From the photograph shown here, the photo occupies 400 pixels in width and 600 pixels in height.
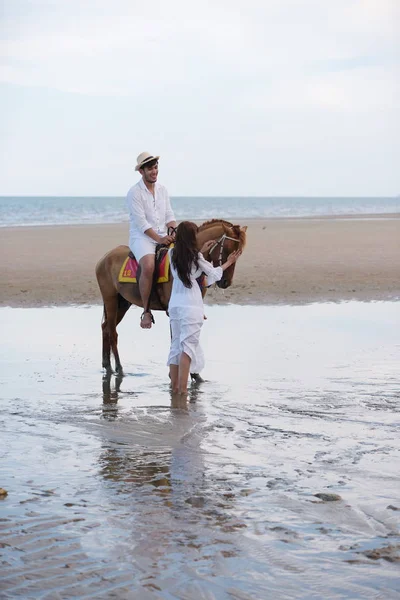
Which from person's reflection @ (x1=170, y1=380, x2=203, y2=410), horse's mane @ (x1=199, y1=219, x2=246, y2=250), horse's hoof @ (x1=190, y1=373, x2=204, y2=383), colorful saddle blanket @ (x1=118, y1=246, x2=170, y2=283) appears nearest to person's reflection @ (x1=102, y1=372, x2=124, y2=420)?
person's reflection @ (x1=170, y1=380, x2=203, y2=410)

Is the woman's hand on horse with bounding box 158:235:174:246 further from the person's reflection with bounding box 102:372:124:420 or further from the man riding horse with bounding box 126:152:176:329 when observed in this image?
the person's reflection with bounding box 102:372:124:420

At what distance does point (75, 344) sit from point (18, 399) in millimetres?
3354

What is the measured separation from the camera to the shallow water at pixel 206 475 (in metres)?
4.02

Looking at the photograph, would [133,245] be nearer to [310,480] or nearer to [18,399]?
[18,399]

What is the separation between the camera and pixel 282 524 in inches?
181

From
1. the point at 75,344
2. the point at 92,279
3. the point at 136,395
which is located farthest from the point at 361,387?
the point at 92,279

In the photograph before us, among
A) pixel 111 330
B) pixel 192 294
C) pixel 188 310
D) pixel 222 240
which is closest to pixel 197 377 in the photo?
pixel 188 310

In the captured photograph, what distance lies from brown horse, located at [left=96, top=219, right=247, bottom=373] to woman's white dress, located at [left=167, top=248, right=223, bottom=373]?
0.27 meters

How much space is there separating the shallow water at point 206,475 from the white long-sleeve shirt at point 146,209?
→ 1580mm

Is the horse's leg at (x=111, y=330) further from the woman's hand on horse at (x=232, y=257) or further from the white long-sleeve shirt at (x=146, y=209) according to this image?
the woman's hand on horse at (x=232, y=257)

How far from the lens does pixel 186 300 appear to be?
27.5 ft

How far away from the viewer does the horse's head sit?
8.60 metres

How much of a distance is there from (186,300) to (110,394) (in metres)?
1.18

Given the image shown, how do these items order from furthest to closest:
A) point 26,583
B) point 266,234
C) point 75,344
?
point 266,234 < point 75,344 < point 26,583
